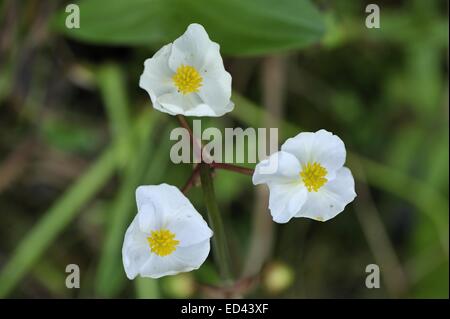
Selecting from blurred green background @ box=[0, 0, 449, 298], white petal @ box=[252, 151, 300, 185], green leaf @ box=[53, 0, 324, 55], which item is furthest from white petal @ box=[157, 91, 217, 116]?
blurred green background @ box=[0, 0, 449, 298]

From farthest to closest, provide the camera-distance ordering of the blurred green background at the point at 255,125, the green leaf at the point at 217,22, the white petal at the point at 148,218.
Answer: the blurred green background at the point at 255,125 < the green leaf at the point at 217,22 < the white petal at the point at 148,218

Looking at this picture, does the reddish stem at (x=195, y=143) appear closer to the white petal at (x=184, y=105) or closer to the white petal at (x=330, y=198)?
the white petal at (x=184, y=105)

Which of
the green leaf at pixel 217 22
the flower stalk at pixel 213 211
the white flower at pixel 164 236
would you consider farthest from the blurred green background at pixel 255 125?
the white flower at pixel 164 236

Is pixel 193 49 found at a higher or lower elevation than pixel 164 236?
higher

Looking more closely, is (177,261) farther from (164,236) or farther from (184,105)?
(184,105)

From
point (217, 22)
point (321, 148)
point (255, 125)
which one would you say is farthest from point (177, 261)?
point (255, 125)

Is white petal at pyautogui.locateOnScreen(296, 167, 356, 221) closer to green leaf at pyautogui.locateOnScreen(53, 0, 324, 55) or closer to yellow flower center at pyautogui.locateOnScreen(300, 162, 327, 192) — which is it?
yellow flower center at pyautogui.locateOnScreen(300, 162, 327, 192)
